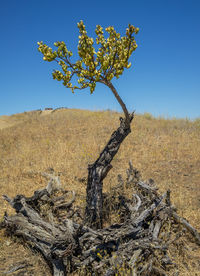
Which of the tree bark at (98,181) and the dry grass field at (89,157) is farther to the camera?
the tree bark at (98,181)

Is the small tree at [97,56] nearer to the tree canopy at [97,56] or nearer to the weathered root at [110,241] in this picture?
the tree canopy at [97,56]

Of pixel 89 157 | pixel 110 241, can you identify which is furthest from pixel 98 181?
pixel 89 157

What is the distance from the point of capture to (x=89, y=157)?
1567 cm

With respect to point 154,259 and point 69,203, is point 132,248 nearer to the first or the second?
point 154,259

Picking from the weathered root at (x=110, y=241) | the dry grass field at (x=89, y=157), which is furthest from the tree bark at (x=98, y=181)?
the dry grass field at (x=89, y=157)

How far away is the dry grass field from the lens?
6903 mm

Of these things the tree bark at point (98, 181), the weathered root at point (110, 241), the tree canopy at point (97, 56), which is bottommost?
the weathered root at point (110, 241)

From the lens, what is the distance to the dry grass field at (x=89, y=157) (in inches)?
272

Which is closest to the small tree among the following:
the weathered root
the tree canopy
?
the tree canopy

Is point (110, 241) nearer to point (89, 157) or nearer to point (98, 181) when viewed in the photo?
point (98, 181)

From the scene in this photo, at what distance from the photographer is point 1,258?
6.21 m

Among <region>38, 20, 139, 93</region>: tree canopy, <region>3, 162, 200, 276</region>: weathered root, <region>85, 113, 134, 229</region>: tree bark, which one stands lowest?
<region>3, 162, 200, 276</region>: weathered root

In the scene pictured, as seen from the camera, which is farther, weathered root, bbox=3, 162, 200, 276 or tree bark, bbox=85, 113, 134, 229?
tree bark, bbox=85, 113, 134, 229

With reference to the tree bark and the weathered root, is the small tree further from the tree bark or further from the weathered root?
the weathered root
